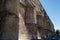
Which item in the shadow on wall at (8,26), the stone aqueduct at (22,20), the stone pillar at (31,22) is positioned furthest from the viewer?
the stone pillar at (31,22)

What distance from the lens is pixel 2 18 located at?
6676 mm

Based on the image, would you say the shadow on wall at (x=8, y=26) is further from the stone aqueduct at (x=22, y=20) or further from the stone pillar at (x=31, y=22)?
the stone pillar at (x=31, y=22)

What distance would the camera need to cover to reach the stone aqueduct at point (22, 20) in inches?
260

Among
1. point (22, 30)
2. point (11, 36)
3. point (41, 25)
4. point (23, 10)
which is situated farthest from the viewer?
point (41, 25)

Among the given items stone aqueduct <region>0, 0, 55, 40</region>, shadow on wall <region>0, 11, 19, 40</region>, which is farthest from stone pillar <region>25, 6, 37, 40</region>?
shadow on wall <region>0, 11, 19, 40</region>

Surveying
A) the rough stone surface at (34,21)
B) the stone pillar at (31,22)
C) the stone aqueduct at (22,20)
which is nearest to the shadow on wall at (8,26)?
the stone aqueduct at (22,20)

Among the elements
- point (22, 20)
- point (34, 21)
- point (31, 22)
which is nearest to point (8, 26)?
point (22, 20)

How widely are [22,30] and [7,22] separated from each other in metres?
2.31

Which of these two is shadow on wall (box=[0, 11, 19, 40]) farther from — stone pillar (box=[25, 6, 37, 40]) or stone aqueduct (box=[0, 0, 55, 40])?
stone pillar (box=[25, 6, 37, 40])

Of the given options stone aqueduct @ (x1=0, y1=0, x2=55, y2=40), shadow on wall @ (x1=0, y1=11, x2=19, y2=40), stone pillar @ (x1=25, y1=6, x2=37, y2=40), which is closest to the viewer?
shadow on wall @ (x1=0, y1=11, x2=19, y2=40)

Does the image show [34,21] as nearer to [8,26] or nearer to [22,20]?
[22,20]

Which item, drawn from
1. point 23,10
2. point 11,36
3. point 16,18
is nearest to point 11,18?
point 16,18

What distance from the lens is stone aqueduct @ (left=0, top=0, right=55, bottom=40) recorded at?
6602mm

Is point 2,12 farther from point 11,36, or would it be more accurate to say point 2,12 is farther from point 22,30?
point 22,30
